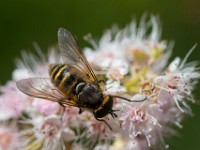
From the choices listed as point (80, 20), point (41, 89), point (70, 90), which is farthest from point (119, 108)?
point (80, 20)

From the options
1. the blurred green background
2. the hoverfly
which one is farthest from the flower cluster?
the blurred green background

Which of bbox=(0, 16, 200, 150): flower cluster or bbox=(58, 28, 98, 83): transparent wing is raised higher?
bbox=(58, 28, 98, 83): transparent wing

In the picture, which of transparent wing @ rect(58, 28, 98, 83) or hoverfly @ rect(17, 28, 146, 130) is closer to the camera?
hoverfly @ rect(17, 28, 146, 130)

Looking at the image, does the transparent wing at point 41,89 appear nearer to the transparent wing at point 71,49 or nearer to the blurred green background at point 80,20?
the transparent wing at point 71,49

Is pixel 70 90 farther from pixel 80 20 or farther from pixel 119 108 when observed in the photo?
pixel 80 20

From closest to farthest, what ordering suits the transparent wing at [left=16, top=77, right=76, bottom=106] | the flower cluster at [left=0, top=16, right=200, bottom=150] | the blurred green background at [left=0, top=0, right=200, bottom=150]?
the transparent wing at [left=16, top=77, right=76, bottom=106] < the flower cluster at [left=0, top=16, right=200, bottom=150] < the blurred green background at [left=0, top=0, right=200, bottom=150]

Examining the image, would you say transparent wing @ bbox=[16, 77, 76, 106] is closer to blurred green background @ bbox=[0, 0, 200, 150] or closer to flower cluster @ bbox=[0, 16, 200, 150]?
flower cluster @ bbox=[0, 16, 200, 150]

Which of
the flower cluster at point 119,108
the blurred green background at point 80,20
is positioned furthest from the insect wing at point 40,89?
the blurred green background at point 80,20
